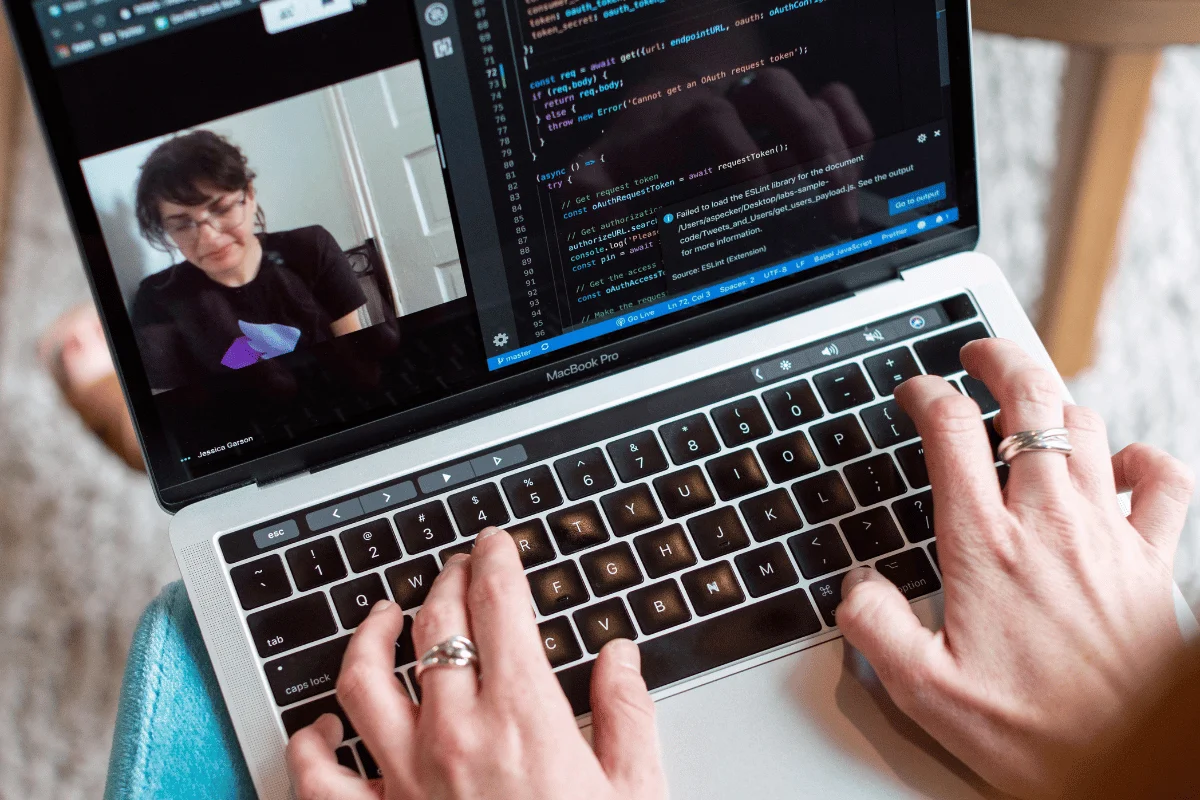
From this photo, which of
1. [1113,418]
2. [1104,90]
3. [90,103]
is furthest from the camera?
[1113,418]

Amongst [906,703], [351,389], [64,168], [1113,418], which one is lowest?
[1113,418]

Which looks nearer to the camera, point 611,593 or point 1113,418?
point 611,593

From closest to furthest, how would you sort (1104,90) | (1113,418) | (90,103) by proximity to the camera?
(90,103) < (1104,90) < (1113,418)

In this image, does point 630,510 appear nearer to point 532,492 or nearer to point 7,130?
point 532,492

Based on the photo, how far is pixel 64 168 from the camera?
0.50m

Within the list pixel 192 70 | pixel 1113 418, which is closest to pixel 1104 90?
pixel 1113 418

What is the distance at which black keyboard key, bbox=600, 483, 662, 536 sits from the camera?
23.1 inches

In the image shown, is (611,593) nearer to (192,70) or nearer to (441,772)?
(441,772)

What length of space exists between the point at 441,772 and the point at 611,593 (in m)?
0.14

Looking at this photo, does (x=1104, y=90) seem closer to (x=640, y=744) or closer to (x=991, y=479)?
(x=991, y=479)

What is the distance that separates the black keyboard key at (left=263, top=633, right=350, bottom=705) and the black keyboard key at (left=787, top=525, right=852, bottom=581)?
0.88 ft

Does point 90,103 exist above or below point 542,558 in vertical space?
above

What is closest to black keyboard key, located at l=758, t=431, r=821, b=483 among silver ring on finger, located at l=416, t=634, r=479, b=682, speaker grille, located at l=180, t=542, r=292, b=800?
silver ring on finger, located at l=416, t=634, r=479, b=682

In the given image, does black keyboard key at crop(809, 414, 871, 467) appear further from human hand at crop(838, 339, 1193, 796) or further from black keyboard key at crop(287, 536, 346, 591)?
black keyboard key at crop(287, 536, 346, 591)
